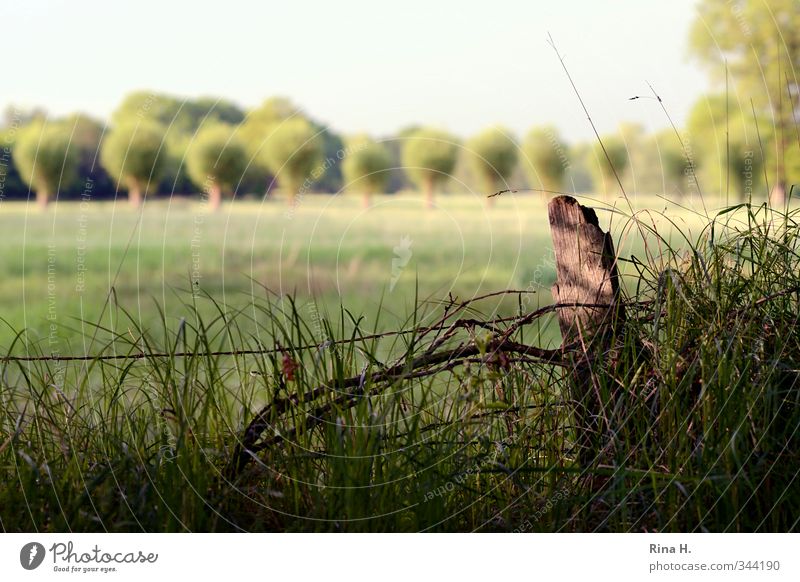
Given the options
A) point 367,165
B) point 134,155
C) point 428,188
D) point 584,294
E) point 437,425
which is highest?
point 134,155

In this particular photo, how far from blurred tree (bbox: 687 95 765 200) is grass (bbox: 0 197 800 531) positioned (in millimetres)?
366

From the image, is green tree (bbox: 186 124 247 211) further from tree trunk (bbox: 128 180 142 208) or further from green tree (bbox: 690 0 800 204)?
green tree (bbox: 690 0 800 204)

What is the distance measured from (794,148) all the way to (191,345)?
251 centimetres

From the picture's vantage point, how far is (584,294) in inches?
110

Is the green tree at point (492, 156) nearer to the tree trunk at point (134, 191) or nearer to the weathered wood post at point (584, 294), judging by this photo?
the weathered wood post at point (584, 294)

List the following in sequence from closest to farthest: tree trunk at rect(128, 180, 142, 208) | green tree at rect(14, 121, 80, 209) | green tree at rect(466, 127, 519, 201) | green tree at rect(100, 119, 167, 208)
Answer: green tree at rect(466, 127, 519, 201), green tree at rect(14, 121, 80, 209), green tree at rect(100, 119, 167, 208), tree trunk at rect(128, 180, 142, 208)

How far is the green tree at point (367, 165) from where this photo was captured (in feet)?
12.2

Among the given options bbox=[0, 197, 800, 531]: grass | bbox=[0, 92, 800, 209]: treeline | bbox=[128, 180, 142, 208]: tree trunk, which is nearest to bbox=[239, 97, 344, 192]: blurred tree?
bbox=[0, 92, 800, 209]: treeline

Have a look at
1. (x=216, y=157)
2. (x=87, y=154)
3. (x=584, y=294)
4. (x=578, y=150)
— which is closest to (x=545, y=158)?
(x=578, y=150)

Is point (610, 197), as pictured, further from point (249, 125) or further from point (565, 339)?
point (249, 125)

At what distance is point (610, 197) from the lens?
3033 mm

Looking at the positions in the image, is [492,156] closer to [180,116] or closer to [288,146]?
[288,146]

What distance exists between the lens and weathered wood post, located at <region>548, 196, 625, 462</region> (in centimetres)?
272

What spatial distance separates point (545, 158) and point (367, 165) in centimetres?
114
